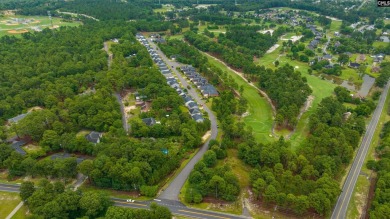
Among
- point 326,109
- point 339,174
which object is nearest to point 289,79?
point 326,109

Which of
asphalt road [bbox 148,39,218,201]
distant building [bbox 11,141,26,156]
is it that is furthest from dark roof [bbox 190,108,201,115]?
distant building [bbox 11,141,26,156]

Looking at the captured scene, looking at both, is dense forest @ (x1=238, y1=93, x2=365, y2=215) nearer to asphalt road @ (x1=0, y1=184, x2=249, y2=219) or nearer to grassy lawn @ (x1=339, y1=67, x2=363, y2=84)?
asphalt road @ (x1=0, y1=184, x2=249, y2=219)

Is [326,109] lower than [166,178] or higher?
higher

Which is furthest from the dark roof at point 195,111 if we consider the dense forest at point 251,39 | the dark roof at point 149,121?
the dense forest at point 251,39

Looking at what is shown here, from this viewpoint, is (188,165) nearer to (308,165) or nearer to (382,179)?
(308,165)

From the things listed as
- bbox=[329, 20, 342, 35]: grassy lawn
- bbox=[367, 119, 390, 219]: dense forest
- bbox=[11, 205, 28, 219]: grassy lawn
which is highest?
bbox=[329, 20, 342, 35]: grassy lawn

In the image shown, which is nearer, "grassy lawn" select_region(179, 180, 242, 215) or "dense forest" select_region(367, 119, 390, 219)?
"dense forest" select_region(367, 119, 390, 219)

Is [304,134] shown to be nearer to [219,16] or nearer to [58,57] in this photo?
[58,57]

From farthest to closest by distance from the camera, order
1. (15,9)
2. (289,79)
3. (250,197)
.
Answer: (15,9) → (289,79) → (250,197)
